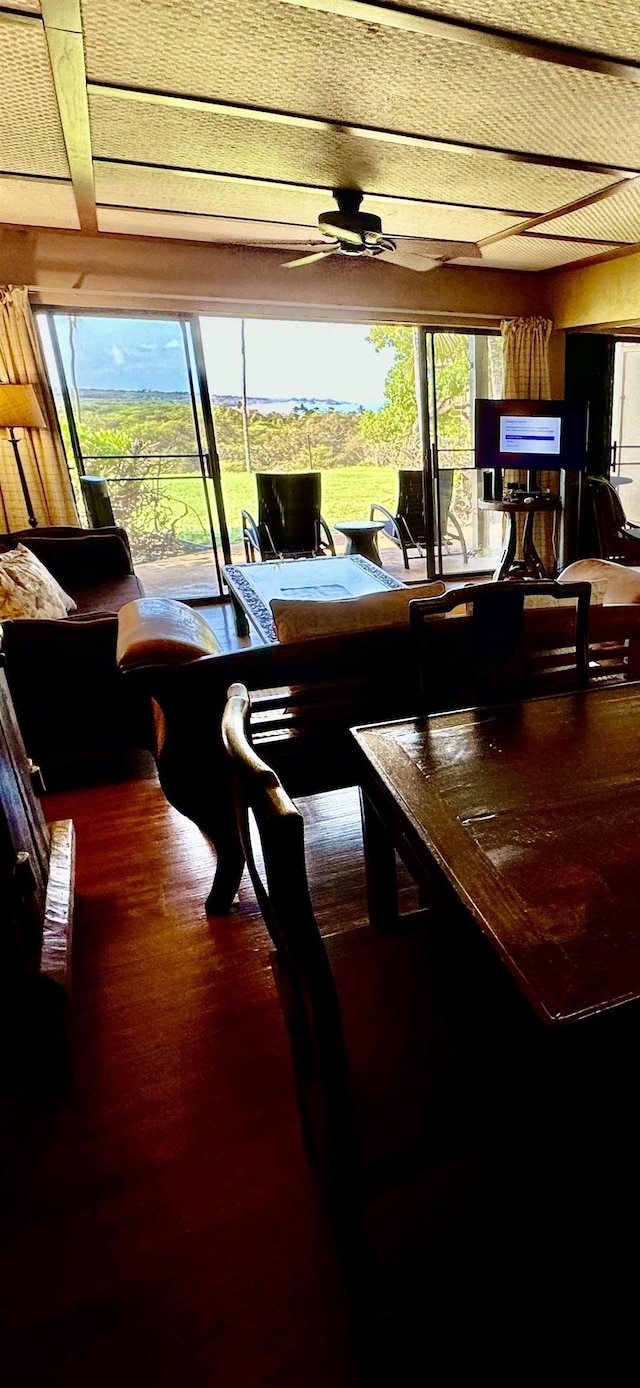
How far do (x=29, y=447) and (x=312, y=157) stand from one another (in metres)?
2.61

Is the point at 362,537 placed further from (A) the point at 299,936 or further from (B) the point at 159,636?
(A) the point at 299,936

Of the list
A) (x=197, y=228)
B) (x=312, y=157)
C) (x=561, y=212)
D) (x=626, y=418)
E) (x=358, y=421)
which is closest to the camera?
(x=312, y=157)

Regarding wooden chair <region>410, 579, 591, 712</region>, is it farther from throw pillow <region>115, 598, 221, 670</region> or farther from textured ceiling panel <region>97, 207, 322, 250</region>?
textured ceiling panel <region>97, 207, 322, 250</region>

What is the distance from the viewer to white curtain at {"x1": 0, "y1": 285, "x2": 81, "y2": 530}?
414 cm

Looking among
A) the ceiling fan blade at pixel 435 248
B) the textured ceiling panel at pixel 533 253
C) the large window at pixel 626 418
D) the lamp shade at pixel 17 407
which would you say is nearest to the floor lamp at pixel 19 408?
the lamp shade at pixel 17 407

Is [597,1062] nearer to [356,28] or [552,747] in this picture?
[552,747]

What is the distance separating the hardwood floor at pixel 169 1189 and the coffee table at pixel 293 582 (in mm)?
1580

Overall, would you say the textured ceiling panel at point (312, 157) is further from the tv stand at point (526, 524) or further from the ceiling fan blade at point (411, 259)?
the tv stand at point (526, 524)

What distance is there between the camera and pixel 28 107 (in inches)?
86.4

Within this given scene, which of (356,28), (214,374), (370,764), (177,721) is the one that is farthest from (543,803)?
(214,374)

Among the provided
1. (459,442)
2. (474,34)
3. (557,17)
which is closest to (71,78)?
(474,34)

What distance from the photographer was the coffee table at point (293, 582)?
10.7ft

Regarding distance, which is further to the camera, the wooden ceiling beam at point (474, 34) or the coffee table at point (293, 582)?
the coffee table at point (293, 582)

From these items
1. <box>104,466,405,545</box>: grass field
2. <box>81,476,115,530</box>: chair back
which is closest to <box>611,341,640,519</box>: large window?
<box>104,466,405,545</box>: grass field
